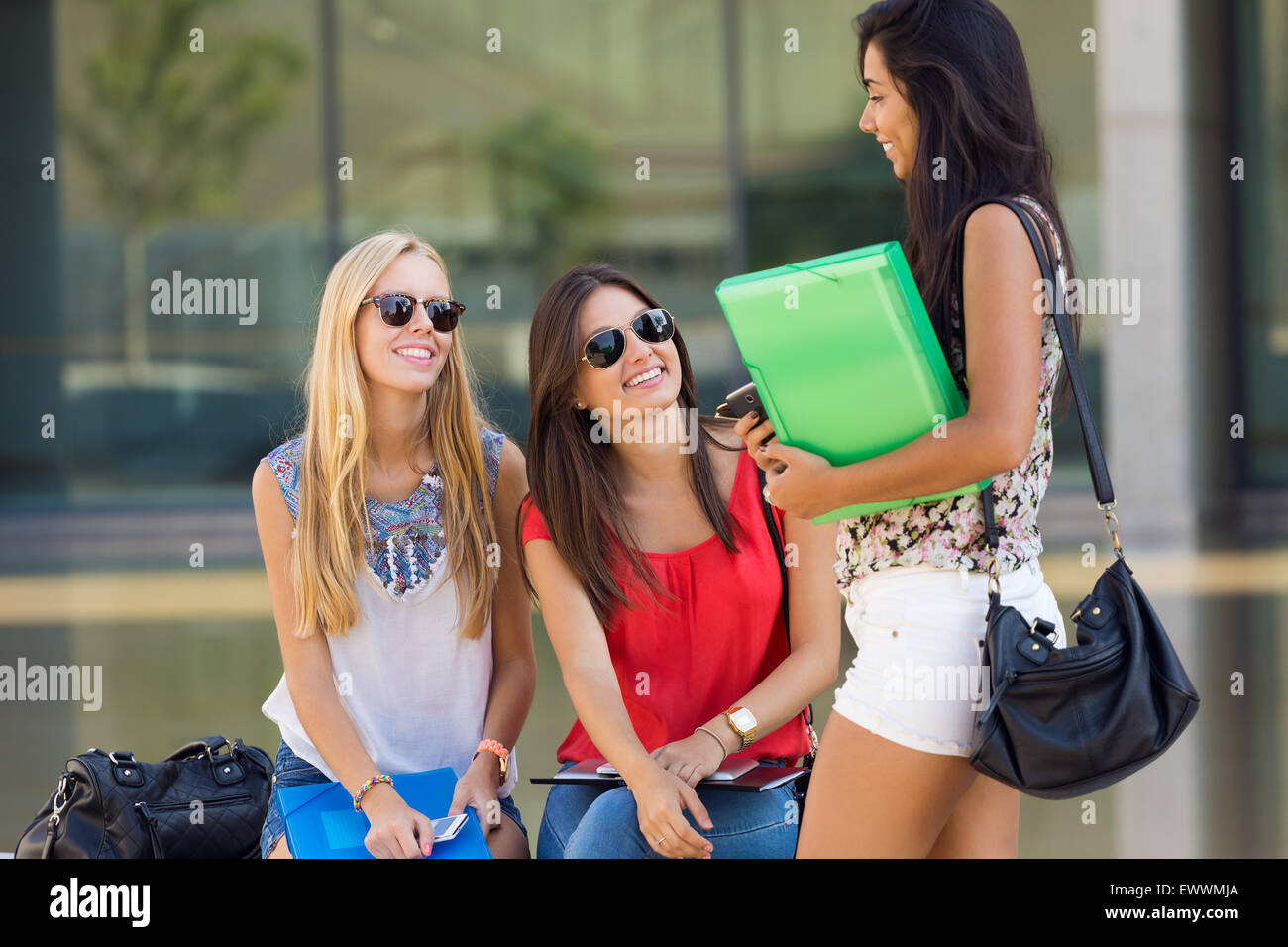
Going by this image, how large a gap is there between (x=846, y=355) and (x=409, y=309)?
3.89 feet

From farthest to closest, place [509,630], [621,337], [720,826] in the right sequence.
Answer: [509,630], [621,337], [720,826]

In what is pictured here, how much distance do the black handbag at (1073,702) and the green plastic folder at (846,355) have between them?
0.56ft

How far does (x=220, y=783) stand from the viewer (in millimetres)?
2566

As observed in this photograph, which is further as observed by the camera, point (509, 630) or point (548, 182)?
point (548, 182)

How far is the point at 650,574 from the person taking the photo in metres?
2.43

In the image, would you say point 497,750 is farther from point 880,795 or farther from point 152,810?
point 880,795

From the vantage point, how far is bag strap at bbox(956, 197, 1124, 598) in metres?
1.65

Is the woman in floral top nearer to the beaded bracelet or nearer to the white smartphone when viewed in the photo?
the white smartphone

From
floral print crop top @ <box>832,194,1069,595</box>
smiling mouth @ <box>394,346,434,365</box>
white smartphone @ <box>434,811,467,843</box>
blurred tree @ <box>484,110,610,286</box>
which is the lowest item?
Result: white smartphone @ <box>434,811,467,843</box>

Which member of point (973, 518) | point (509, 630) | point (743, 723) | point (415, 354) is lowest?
point (743, 723)

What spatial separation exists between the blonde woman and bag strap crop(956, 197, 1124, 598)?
3.84ft

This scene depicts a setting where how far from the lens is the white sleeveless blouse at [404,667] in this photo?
261 cm

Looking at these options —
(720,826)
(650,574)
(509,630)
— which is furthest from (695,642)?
(509,630)

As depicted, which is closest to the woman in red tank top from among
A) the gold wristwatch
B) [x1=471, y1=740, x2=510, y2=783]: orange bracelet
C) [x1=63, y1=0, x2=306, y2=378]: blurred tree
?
the gold wristwatch
